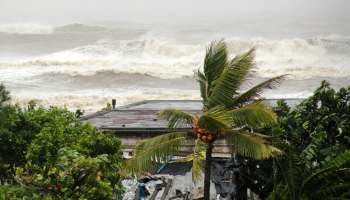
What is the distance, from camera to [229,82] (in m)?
10.1

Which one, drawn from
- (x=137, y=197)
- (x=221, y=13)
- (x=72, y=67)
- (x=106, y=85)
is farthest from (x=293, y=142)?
(x=221, y=13)

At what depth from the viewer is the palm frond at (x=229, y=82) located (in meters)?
10.1

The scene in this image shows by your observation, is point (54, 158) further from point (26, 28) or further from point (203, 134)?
point (26, 28)

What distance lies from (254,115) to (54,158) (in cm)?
404

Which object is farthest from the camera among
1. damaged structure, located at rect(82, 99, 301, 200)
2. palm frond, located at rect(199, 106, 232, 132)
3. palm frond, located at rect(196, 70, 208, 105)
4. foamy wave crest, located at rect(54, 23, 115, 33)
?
foamy wave crest, located at rect(54, 23, 115, 33)

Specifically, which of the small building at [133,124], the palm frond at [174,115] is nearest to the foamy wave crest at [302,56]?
the small building at [133,124]

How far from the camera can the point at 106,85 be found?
5075cm

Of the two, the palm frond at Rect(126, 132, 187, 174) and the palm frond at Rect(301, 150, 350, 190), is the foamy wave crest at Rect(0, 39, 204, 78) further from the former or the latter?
the palm frond at Rect(301, 150, 350, 190)

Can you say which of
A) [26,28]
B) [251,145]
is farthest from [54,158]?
[26,28]

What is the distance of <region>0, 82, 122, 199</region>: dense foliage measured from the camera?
8.48 meters

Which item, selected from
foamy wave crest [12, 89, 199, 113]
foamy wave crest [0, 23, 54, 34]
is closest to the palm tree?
foamy wave crest [12, 89, 199, 113]

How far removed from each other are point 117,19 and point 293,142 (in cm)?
11272

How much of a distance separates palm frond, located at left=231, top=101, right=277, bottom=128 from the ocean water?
3025cm

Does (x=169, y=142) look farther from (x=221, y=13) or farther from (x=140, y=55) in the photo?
(x=221, y=13)
